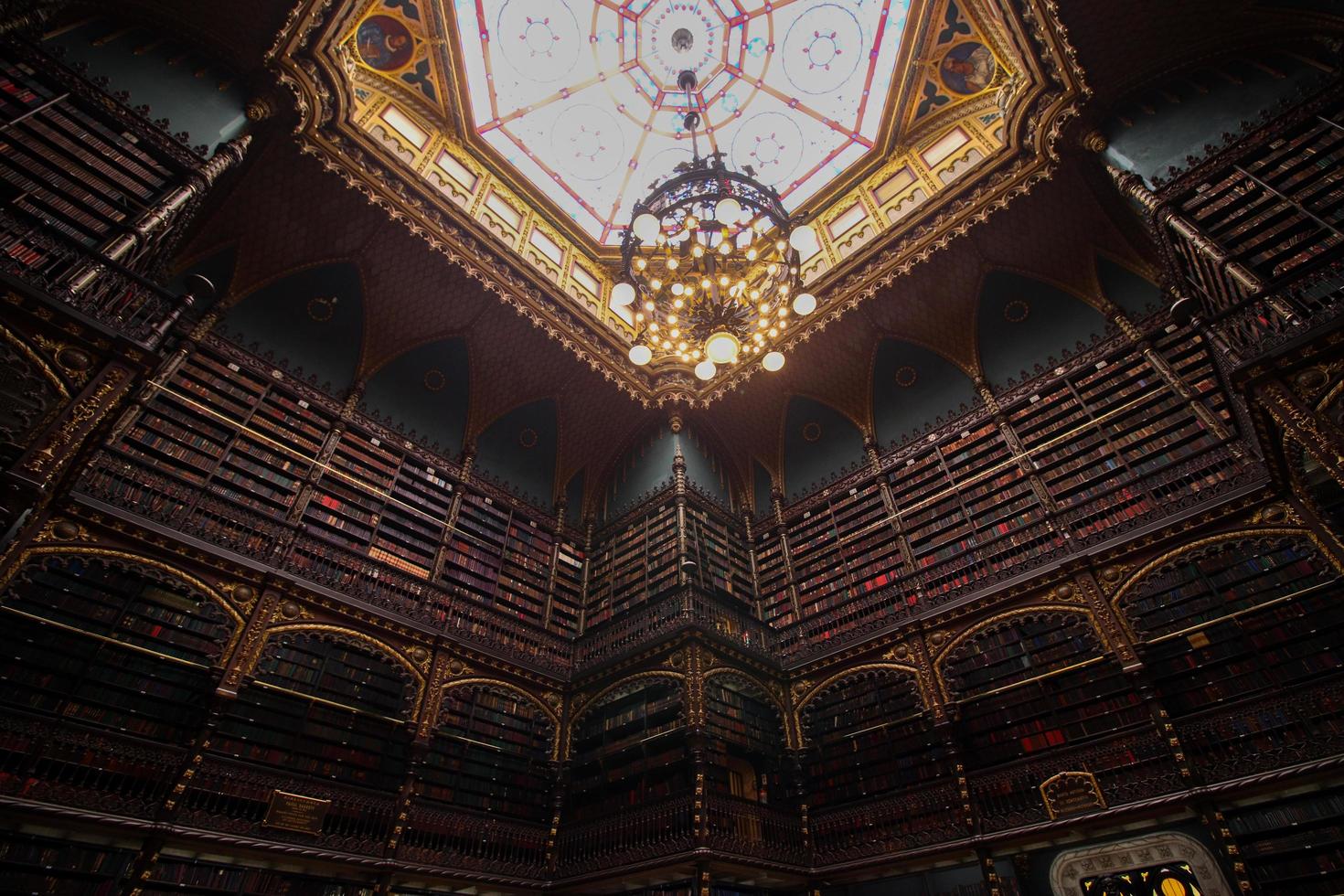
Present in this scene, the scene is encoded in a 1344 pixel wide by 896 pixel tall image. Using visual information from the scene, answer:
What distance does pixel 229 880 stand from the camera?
227 inches

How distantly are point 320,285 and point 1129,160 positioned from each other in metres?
10.8

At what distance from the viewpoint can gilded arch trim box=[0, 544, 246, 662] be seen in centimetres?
568

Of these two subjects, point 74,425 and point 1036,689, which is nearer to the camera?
point 74,425

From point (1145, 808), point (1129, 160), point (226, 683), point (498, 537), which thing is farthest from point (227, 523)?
point (1129, 160)

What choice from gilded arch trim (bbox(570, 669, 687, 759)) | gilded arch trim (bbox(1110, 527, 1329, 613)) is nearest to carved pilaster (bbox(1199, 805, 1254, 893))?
gilded arch trim (bbox(1110, 527, 1329, 613))

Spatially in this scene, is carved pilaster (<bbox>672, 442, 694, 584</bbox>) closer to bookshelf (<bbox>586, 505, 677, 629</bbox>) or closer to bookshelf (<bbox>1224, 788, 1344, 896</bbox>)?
bookshelf (<bbox>586, 505, 677, 629</bbox>)

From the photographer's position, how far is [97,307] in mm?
5188

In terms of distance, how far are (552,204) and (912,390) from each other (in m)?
7.17

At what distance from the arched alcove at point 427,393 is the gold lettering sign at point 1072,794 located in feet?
29.3

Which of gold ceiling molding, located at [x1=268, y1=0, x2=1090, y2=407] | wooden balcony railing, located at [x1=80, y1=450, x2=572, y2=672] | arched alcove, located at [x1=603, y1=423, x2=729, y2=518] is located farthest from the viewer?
arched alcove, located at [x1=603, y1=423, x2=729, y2=518]

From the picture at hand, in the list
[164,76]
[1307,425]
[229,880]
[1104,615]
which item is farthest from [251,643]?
[1307,425]

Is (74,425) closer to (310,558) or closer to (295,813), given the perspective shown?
(310,558)

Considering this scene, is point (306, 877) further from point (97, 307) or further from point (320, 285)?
point (320, 285)

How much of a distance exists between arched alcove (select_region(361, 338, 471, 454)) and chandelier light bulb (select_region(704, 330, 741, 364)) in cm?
601
